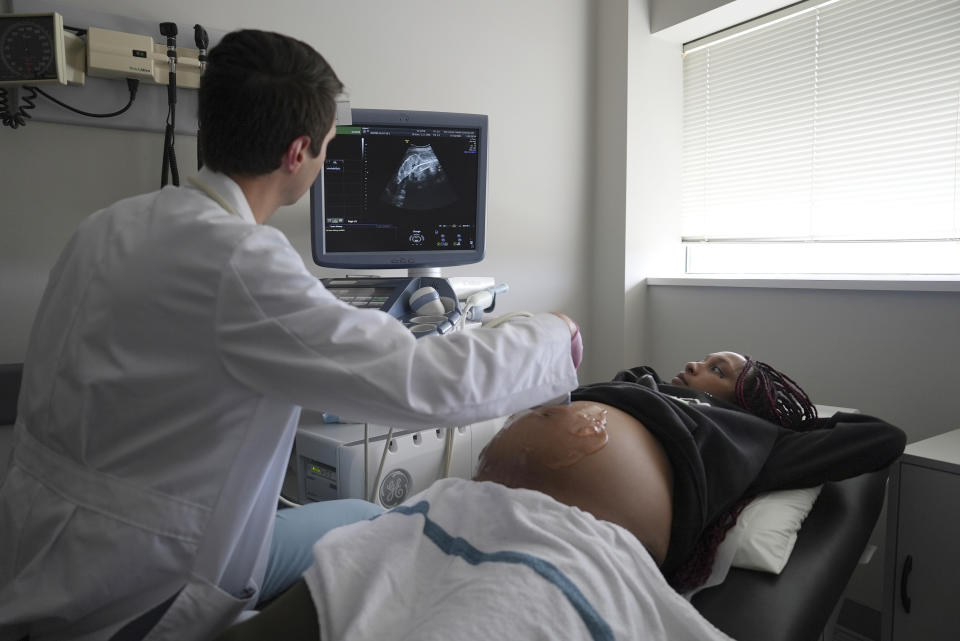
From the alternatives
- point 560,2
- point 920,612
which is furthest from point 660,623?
point 560,2

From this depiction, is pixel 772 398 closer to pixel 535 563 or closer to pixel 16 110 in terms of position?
pixel 535 563

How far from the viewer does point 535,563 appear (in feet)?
2.55

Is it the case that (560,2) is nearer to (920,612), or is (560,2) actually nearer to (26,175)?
(26,175)

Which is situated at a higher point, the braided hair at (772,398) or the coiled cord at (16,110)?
the coiled cord at (16,110)

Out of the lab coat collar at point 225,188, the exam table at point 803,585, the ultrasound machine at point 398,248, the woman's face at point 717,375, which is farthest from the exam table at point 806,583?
the ultrasound machine at point 398,248

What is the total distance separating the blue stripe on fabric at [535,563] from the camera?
29.0 inches

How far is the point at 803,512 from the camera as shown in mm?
1270

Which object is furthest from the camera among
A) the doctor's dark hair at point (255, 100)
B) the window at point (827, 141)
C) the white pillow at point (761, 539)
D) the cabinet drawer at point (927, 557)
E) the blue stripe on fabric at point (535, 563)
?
the window at point (827, 141)

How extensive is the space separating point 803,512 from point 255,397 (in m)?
1.05

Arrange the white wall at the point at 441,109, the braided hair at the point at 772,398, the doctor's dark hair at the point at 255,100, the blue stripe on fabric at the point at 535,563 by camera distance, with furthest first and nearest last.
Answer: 1. the white wall at the point at 441,109
2. the braided hair at the point at 772,398
3. the doctor's dark hair at the point at 255,100
4. the blue stripe on fabric at the point at 535,563

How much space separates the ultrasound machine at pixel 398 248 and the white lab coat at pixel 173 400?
2.04 feet

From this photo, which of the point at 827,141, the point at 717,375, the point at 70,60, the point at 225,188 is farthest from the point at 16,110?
the point at 827,141

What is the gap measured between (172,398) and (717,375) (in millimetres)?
1282

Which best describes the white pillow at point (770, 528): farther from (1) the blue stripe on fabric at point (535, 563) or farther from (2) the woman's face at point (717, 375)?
(1) the blue stripe on fabric at point (535, 563)
